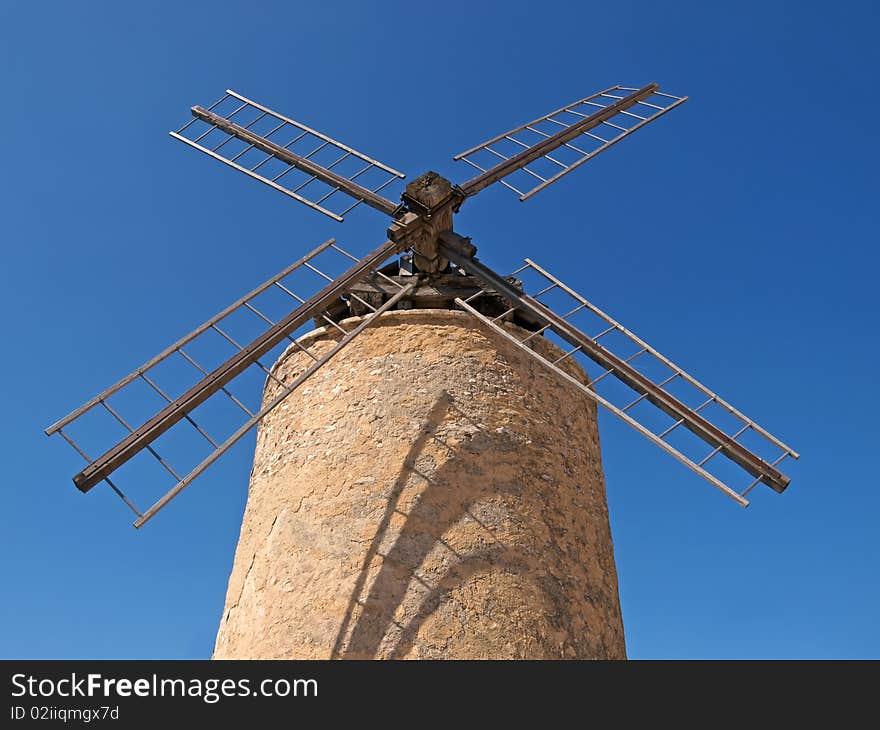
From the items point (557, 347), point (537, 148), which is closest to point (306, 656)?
point (557, 347)

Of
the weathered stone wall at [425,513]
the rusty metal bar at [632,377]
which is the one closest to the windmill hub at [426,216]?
the rusty metal bar at [632,377]

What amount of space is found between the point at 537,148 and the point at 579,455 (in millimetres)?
2830

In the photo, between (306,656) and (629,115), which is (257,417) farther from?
(629,115)

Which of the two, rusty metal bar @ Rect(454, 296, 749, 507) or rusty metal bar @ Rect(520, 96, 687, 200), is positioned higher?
rusty metal bar @ Rect(520, 96, 687, 200)

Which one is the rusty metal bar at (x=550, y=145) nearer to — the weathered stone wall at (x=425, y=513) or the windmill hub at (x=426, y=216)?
the windmill hub at (x=426, y=216)

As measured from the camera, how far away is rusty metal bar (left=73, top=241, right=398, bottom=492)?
530cm

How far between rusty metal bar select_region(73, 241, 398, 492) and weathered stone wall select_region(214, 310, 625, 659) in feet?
0.83

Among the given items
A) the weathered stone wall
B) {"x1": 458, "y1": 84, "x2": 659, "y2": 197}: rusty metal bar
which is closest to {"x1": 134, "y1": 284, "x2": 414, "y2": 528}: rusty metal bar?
the weathered stone wall

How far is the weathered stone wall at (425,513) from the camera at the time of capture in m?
5.22

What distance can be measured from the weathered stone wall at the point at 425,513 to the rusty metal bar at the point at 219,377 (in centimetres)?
25

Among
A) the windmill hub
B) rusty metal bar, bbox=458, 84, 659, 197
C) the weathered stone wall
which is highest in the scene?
rusty metal bar, bbox=458, 84, 659, 197

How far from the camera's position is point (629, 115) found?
26.7 feet

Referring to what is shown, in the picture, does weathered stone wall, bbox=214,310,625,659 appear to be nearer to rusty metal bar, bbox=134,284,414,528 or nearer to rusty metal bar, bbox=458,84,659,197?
rusty metal bar, bbox=134,284,414,528

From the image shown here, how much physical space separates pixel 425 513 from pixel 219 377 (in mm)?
1615
